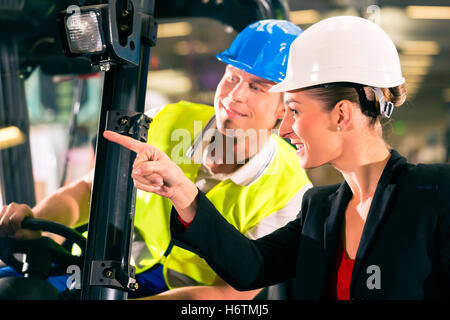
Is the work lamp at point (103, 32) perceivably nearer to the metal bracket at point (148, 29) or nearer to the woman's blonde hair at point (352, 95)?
the metal bracket at point (148, 29)

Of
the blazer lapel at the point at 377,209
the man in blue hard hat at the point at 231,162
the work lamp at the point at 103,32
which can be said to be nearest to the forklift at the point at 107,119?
the work lamp at the point at 103,32

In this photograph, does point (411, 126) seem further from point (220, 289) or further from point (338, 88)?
point (220, 289)

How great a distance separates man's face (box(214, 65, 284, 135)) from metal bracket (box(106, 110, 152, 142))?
26 centimetres

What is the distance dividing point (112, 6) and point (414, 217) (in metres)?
0.81

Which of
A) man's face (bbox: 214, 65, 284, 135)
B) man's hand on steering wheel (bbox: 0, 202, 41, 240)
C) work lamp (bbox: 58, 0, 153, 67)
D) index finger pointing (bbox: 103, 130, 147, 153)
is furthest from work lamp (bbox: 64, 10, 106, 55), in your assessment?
man's hand on steering wheel (bbox: 0, 202, 41, 240)

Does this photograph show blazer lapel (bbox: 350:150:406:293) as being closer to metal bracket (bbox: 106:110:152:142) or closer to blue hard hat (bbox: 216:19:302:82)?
blue hard hat (bbox: 216:19:302:82)

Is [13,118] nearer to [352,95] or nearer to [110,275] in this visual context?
[110,275]

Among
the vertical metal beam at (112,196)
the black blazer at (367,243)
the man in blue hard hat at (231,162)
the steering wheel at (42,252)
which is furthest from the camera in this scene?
the steering wheel at (42,252)

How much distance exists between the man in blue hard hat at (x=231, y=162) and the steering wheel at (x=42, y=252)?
0.20m

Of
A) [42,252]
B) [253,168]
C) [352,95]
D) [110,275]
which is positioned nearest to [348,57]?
[352,95]

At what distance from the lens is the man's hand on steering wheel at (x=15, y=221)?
1.49m

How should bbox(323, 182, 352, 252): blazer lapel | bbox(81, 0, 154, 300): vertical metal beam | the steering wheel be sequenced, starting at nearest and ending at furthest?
1. bbox(323, 182, 352, 252): blazer lapel
2. bbox(81, 0, 154, 300): vertical metal beam
3. the steering wheel

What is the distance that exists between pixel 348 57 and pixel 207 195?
1.79 ft

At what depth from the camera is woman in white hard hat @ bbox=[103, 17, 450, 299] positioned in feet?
3.15
